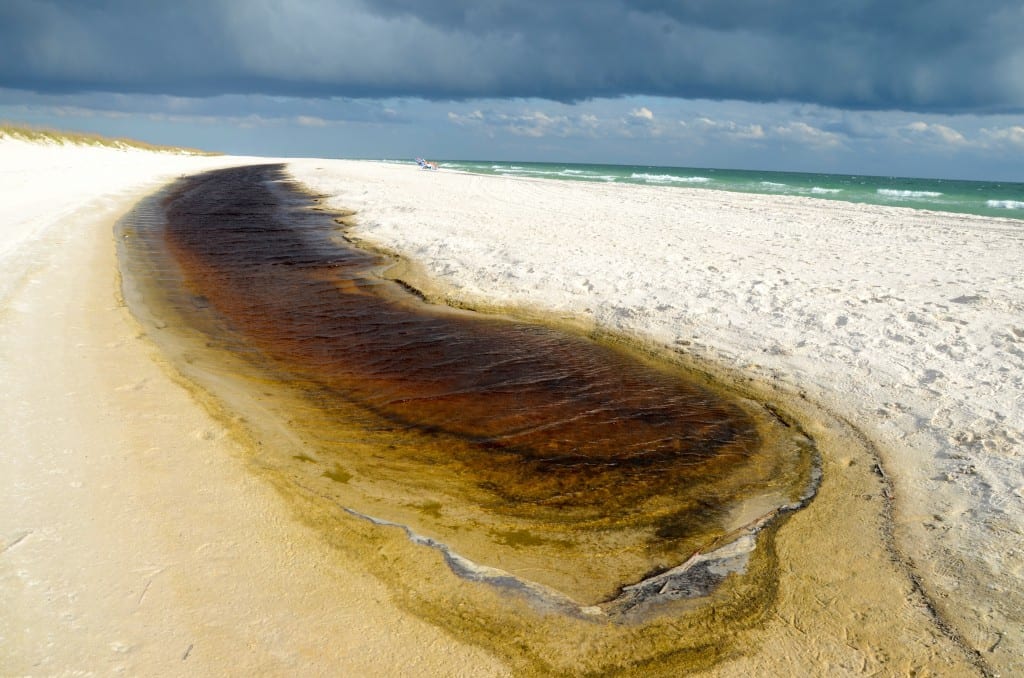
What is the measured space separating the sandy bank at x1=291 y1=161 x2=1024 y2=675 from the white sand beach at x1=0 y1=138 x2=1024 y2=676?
29 millimetres

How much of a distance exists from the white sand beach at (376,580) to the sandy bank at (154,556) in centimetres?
2

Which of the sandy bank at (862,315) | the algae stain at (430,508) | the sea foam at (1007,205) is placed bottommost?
the algae stain at (430,508)

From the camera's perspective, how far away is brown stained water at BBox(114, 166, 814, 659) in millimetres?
4316

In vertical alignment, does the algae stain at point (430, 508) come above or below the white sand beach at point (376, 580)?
below

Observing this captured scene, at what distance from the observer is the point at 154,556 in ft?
11.9

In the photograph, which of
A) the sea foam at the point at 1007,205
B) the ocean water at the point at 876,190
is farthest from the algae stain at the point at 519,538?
the sea foam at the point at 1007,205

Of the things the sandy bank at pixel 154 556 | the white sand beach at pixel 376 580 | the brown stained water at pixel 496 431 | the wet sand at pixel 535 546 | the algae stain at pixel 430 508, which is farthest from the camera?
the algae stain at pixel 430 508

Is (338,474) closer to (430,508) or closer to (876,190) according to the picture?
(430,508)

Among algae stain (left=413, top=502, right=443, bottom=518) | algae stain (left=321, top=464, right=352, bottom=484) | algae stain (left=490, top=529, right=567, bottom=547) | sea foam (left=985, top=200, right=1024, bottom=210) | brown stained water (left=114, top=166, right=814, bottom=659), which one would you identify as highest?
sea foam (left=985, top=200, right=1024, bottom=210)

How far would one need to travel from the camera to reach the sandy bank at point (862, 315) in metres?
4.18

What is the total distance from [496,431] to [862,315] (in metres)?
5.98

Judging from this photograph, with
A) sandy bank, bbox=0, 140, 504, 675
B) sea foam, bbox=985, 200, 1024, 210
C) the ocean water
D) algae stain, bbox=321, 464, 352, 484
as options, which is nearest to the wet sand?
algae stain, bbox=321, 464, 352, 484

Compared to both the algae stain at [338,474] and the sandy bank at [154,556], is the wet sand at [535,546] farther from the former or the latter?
the sandy bank at [154,556]

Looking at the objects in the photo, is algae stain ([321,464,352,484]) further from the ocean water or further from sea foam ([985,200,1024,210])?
sea foam ([985,200,1024,210])
